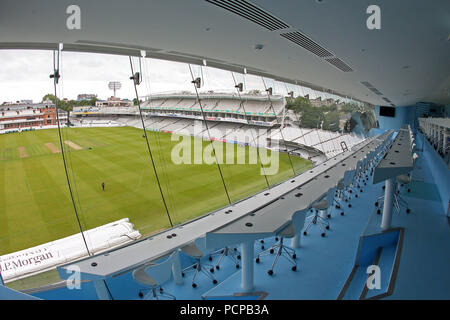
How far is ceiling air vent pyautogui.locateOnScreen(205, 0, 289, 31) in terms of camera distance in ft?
6.20

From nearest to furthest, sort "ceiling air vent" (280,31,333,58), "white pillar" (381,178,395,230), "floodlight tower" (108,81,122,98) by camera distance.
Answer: "ceiling air vent" (280,31,333,58), "white pillar" (381,178,395,230), "floodlight tower" (108,81,122,98)

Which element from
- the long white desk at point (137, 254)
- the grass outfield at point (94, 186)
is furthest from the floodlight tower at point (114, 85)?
the long white desk at point (137, 254)

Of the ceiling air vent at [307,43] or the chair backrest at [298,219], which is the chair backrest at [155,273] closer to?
the chair backrest at [298,219]

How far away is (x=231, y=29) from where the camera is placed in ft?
8.08

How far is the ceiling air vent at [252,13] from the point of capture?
6.20 feet

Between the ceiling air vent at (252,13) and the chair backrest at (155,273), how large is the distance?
2.38 m

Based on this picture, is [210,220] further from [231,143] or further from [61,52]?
[231,143]

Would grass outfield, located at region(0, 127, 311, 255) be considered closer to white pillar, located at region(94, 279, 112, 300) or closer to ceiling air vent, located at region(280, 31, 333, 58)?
white pillar, located at region(94, 279, 112, 300)

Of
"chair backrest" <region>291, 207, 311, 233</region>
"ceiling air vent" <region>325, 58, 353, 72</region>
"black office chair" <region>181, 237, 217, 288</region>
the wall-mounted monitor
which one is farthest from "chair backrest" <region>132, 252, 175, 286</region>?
the wall-mounted monitor

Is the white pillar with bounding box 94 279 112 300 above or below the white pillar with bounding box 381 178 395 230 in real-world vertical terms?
below

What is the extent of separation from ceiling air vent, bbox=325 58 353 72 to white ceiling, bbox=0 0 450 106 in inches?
7.2

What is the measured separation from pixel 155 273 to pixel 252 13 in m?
2.61

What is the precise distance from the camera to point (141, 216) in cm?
912
